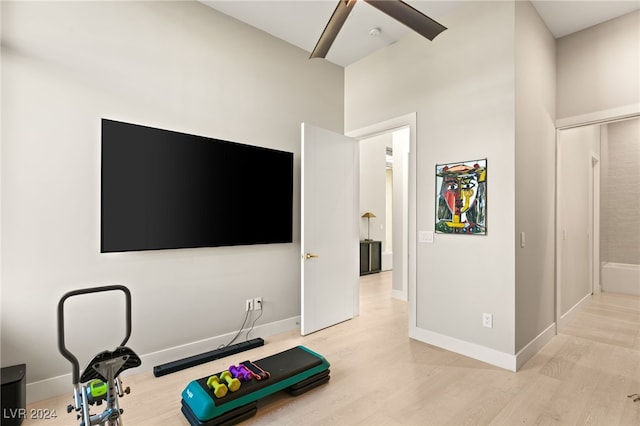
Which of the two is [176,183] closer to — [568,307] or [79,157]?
[79,157]

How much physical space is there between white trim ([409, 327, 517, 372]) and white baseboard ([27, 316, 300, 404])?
1.33m

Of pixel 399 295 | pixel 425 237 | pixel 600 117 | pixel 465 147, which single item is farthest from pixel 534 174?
pixel 399 295

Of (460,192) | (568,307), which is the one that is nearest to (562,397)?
(460,192)

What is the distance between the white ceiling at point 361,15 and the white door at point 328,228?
0.98 meters

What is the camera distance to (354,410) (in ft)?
6.96

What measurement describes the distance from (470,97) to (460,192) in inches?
33.2

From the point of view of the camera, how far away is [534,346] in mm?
2965

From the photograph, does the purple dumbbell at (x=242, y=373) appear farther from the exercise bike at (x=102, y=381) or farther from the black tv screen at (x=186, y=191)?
the black tv screen at (x=186, y=191)

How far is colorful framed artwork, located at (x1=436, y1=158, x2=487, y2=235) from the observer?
285 centimetres

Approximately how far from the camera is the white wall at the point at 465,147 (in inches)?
107

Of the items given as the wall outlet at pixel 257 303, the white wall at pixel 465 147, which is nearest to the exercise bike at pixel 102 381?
the wall outlet at pixel 257 303

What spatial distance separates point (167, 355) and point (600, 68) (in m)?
4.69

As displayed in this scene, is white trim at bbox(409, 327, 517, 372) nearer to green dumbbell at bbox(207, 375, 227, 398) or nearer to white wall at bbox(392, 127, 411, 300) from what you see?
white wall at bbox(392, 127, 411, 300)

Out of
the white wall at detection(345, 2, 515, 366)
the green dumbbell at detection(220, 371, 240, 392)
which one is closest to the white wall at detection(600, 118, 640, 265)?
the white wall at detection(345, 2, 515, 366)
